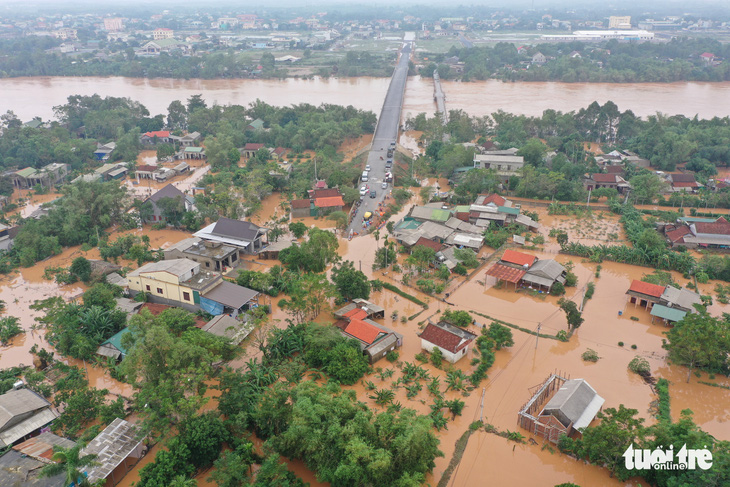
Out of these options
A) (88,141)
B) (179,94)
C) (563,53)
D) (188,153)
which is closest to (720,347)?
(188,153)

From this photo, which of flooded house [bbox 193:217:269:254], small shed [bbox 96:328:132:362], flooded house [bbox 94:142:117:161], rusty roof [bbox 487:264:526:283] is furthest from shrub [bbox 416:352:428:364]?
flooded house [bbox 94:142:117:161]

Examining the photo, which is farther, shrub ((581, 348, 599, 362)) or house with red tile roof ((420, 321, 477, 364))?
shrub ((581, 348, 599, 362))

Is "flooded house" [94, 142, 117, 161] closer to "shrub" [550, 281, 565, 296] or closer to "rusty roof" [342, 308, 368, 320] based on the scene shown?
"rusty roof" [342, 308, 368, 320]

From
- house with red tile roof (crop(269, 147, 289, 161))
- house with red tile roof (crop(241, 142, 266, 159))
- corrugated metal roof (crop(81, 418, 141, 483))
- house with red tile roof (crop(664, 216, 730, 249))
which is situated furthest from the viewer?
house with red tile roof (crop(241, 142, 266, 159))

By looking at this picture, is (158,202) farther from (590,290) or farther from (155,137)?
(590,290)

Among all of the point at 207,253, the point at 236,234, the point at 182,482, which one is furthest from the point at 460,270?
the point at 182,482


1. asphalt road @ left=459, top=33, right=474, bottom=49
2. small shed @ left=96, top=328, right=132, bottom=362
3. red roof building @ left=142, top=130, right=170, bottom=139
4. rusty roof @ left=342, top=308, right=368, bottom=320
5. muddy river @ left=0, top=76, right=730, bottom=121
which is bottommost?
small shed @ left=96, top=328, right=132, bottom=362

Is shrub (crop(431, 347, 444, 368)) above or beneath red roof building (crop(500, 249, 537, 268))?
beneath

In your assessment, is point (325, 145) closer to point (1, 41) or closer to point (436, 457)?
point (436, 457)
